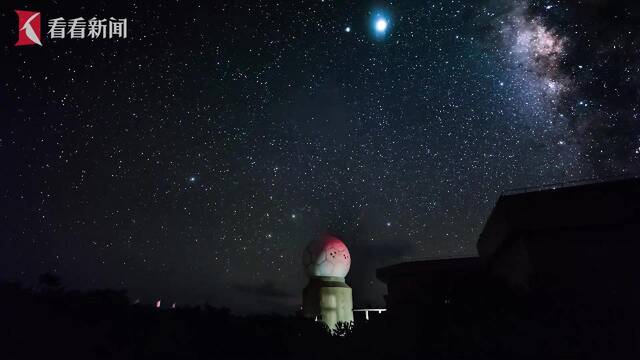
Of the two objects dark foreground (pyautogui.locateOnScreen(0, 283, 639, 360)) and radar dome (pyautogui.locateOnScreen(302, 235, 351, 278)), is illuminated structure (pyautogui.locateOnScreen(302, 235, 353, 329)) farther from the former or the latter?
dark foreground (pyautogui.locateOnScreen(0, 283, 639, 360))

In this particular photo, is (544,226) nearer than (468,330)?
No

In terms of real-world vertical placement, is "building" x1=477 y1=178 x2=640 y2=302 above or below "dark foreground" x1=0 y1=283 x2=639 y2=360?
above

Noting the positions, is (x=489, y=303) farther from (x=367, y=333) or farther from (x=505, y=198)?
(x=367, y=333)

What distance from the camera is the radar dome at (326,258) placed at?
29688mm

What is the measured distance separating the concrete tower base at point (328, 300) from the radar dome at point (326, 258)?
0.59 metres

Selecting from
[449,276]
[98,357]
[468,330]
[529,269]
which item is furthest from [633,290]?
[98,357]

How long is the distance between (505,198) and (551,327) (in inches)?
235

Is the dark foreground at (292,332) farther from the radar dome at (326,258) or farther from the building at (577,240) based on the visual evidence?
the radar dome at (326,258)

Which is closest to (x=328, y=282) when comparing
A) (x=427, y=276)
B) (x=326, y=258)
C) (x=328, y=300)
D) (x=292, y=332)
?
(x=328, y=300)

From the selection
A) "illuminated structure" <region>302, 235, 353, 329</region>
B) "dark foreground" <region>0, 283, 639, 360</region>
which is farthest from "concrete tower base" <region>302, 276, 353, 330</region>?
"dark foreground" <region>0, 283, 639, 360</region>

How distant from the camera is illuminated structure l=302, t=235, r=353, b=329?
93.2 ft

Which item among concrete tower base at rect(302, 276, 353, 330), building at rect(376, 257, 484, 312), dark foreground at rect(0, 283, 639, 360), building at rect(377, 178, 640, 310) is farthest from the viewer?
concrete tower base at rect(302, 276, 353, 330)

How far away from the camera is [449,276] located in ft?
68.9

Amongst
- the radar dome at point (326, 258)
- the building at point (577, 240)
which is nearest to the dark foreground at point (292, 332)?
the building at point (577, 240)
